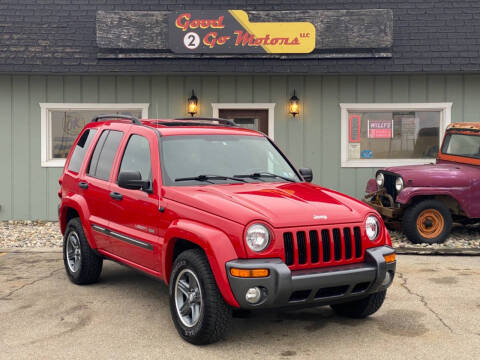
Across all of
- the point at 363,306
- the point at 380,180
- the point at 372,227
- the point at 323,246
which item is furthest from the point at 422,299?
the point at 380,180

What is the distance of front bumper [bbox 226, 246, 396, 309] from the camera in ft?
14.7

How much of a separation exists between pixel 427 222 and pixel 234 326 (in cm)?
558

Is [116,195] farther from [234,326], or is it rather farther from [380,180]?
[380,180]

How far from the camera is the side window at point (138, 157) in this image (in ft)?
19.1

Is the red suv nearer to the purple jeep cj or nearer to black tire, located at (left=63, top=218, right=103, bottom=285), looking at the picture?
black tire, located at (left=63, top=218, right=103, bottom=285)

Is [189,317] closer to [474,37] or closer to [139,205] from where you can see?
[139,205]

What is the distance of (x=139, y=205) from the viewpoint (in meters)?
5.71

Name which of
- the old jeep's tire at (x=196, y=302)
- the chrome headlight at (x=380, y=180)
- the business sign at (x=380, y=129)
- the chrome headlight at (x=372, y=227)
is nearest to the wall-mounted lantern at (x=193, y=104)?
the business sign at (x=380, y=129)

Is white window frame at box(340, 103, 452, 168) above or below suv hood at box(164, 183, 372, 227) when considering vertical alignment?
above

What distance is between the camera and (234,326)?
213 inches

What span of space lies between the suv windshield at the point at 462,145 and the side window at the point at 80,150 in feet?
21.5

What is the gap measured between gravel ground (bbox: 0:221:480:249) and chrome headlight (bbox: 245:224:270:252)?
5517mm

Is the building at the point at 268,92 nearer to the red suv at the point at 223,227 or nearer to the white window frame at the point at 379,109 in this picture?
the white window frame at the point at 379,109

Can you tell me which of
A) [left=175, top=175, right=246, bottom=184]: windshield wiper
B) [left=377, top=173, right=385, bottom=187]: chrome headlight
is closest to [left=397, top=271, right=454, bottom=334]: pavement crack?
[left=175, top=175, right=246, bottom=184]: windshield wiper
